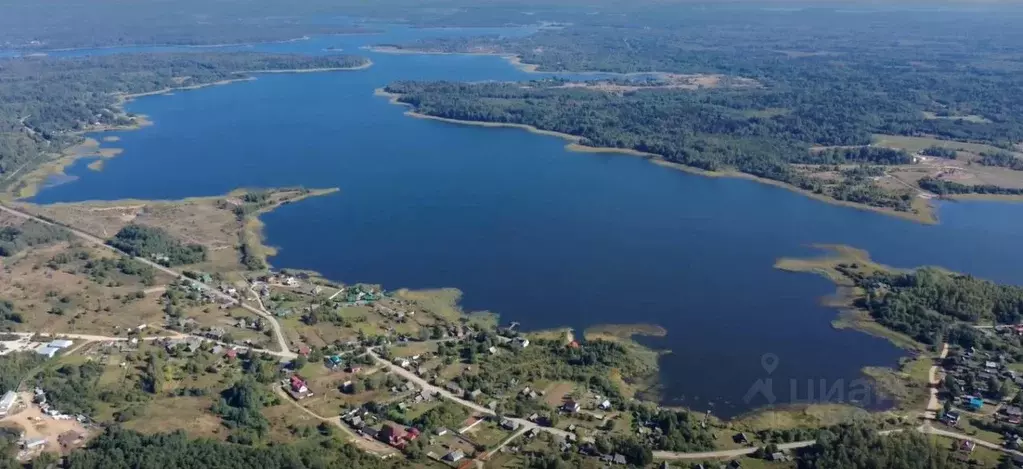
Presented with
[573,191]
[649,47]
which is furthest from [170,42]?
[573,191]

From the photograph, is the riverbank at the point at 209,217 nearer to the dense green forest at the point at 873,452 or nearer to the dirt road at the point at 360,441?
Answer: the dirt road at the point at 360,441

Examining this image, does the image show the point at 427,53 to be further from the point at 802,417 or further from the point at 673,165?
the point at 802,417

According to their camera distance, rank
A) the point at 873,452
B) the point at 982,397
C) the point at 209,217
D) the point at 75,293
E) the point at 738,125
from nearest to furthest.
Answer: the point at 873,452
the point at 982,397
the point at 75,293
the point at 209,217
the point at 738,125

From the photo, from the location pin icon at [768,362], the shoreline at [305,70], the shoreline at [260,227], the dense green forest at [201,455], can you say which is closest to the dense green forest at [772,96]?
the shoreline at [305,70]

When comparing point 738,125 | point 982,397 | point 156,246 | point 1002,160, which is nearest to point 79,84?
point 156,246

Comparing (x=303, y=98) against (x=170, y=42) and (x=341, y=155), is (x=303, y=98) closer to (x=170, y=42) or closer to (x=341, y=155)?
(x=341, y=155)

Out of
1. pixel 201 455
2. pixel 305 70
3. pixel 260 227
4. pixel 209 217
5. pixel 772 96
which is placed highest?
pixel 305 70
